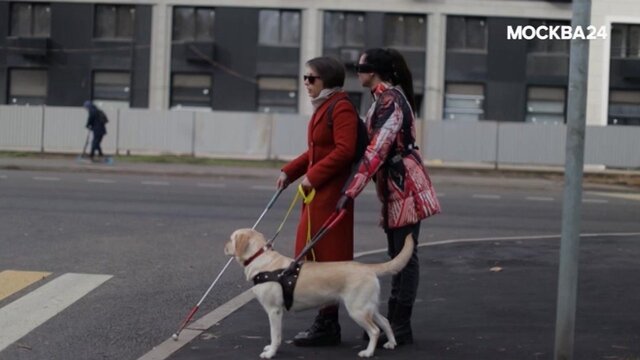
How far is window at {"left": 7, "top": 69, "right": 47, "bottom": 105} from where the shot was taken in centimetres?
4322

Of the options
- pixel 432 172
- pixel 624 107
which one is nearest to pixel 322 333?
pixel 432 172

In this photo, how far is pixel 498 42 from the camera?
42.4 m

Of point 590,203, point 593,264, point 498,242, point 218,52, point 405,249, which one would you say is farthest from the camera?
point 218,52

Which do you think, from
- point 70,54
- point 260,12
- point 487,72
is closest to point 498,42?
point 487,72

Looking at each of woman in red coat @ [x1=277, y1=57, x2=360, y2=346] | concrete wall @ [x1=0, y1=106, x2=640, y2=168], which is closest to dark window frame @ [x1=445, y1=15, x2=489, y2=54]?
concrete wall @ [x1=0, y1=106, x2=640, y2=168]

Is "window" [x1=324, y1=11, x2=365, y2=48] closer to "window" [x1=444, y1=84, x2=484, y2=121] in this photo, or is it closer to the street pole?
"window" [x1=444, y1=84, x2=484, y2=121]

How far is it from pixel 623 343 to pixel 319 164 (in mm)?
2317

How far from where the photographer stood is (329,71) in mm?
6781

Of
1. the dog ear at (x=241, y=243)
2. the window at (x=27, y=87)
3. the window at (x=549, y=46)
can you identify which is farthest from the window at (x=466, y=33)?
the dog ear at (x=241, y=243)

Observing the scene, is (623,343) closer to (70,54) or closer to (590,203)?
(590,203)

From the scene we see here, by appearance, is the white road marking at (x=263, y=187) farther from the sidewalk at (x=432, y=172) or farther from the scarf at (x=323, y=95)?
the scarf at (x=323, y=95)

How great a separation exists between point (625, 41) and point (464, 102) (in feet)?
22.8

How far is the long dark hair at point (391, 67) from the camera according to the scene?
267 inches

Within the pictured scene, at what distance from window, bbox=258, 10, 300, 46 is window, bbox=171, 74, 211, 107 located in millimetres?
2930
